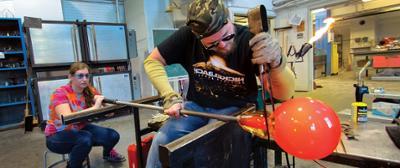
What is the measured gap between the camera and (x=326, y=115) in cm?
59

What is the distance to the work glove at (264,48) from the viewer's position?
653 mm

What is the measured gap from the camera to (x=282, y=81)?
86 cm

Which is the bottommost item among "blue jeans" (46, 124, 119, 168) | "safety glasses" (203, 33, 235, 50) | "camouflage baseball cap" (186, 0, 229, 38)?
"blue jeans" (46, 124, 119, 168)

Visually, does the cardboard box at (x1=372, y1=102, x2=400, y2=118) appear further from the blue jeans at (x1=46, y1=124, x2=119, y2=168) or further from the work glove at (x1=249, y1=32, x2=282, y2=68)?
the blue jeans at (x1=46, y1=124, x2=119, y2=168)

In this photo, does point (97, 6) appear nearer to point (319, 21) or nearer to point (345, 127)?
point (345, 127)

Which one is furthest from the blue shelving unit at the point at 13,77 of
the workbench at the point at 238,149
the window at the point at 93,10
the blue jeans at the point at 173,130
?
the workbench at the point at 238,149

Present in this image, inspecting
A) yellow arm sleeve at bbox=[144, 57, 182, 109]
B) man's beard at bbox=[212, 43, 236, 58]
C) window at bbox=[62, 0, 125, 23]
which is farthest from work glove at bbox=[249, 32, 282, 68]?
window at bbox=[62, 0, 125, 23]

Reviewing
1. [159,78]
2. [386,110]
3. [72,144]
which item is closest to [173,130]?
[159,78]

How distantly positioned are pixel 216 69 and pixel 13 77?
4346 millimetres

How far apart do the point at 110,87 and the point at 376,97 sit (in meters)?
3.73

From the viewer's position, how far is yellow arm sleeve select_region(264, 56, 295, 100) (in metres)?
0.82

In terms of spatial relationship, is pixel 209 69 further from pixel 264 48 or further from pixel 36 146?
pixel 36 146

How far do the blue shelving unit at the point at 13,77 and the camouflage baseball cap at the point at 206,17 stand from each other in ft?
12.6

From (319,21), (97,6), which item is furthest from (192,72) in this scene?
Answer: (319,21)
